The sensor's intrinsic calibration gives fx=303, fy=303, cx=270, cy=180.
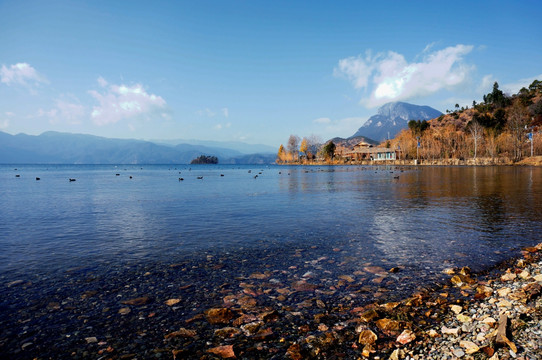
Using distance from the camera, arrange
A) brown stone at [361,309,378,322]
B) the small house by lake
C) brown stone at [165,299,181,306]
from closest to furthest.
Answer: brown stone at [361,309,378,322] → brown stone at [165,299,181,306] → the small house by lake

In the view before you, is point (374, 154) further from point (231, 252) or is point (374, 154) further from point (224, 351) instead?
point (224, 351)

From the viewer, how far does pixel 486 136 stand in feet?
377

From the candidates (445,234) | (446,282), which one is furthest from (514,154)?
(446,282)

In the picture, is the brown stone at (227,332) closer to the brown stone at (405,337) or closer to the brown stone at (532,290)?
the brown stone at (405,337)

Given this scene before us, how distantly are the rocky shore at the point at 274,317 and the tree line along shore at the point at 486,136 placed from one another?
342ft

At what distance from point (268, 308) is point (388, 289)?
3092 millimetres

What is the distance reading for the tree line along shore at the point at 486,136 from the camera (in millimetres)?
97000

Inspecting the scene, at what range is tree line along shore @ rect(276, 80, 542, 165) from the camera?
318 ft

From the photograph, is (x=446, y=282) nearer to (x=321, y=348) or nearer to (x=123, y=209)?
(x=321, y=348)

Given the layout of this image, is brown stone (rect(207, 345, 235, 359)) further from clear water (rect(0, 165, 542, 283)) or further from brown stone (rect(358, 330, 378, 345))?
clear water (rect(0, 165, 542, 283))

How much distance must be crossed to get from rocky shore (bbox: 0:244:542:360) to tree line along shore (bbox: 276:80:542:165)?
10411cm

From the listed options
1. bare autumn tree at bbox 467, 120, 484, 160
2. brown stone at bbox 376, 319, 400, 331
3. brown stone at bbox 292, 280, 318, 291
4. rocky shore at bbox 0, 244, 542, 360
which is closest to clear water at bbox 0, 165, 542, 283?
rocky shore at bbox 0, 244, 542, 360

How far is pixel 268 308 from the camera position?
6.55 m

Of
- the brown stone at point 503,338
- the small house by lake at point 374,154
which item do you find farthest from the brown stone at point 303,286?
the small house by lake at point 374,154
